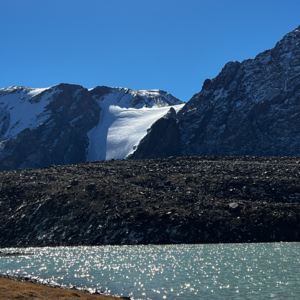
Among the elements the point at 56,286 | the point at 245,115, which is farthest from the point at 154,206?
the point at 245,115

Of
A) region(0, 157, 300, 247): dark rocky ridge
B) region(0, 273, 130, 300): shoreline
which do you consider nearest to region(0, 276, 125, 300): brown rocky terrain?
region(0, 273, 130, 300): shoreline

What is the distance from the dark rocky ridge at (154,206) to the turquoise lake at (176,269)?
5.24 metres

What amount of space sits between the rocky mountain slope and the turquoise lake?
373 feet

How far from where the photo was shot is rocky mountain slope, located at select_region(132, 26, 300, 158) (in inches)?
6373

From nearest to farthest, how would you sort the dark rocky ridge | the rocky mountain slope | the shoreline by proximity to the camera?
the shoreline → the dark rocky ridge → the rocky mountain slope

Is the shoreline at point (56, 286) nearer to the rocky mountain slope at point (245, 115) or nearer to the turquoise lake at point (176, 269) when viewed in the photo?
the turquoise lake at point (176, 269)

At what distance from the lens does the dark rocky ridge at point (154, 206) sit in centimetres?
5969

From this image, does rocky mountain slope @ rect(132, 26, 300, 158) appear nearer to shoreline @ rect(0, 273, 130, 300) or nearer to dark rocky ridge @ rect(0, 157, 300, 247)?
dark rocky ridge @ rect(0, 157, 300, 247)

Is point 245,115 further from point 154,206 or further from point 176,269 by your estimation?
point 176,269

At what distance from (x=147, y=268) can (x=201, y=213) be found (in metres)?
26.0

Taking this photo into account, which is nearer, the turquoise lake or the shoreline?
the shoreline

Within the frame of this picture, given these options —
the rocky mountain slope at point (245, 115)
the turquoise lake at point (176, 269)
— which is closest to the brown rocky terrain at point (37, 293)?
the turquoise lake at point (176, 269)

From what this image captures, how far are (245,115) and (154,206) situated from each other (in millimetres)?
115213

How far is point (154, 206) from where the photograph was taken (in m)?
67.4
